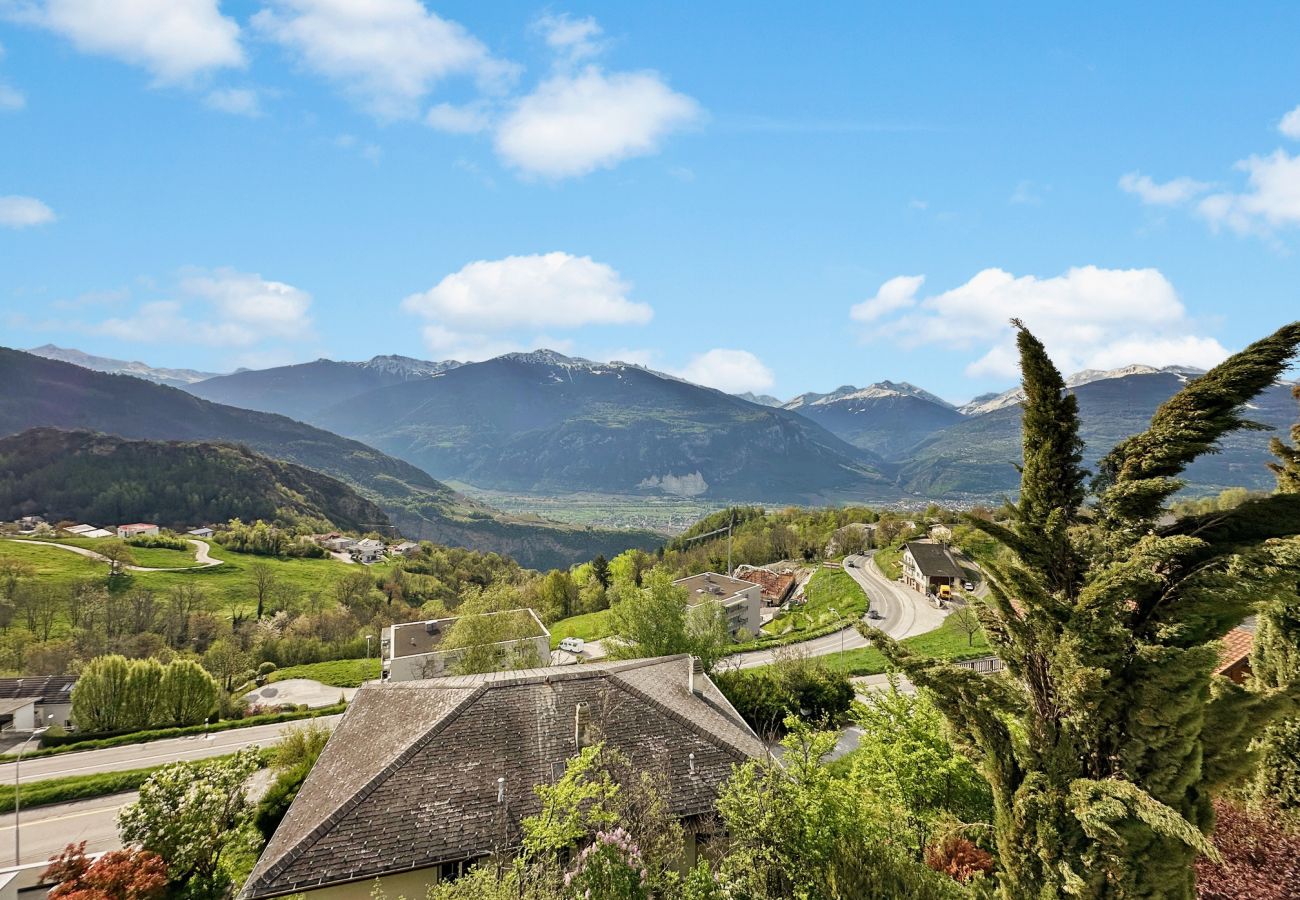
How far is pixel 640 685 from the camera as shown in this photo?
22531mm

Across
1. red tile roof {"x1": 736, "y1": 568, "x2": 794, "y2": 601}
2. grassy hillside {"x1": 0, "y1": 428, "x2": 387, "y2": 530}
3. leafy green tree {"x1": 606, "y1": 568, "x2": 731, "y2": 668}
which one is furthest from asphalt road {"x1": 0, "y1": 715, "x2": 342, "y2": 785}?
grassy hillside {"x1": 0, "y1": 428, "x2": 387, "y2": 530}

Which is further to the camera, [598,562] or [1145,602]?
[598,562]

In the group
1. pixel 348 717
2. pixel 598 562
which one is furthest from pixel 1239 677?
pixel 598 562

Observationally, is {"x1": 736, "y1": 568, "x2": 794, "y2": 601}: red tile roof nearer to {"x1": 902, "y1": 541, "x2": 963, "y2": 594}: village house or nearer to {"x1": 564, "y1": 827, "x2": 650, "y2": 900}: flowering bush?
{"x1": 902, "y1": 541, "x2": 963, "y2": 594}: village house

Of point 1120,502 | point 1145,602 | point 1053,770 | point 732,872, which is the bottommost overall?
point 732,872

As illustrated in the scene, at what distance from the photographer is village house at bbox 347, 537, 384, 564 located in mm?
134125

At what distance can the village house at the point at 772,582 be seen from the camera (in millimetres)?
82625

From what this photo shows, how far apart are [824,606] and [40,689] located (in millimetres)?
76079

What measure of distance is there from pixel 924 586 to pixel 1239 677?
5839 cm

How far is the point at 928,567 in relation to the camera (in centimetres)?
7544

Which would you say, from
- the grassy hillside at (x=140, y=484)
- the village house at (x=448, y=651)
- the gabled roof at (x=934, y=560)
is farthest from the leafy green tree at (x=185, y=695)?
the grassy hillside at (x=140, y=484)

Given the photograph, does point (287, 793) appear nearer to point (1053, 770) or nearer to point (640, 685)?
point (640, 685)

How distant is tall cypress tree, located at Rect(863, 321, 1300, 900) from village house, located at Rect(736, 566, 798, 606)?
7306cm

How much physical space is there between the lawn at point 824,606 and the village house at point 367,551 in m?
102
